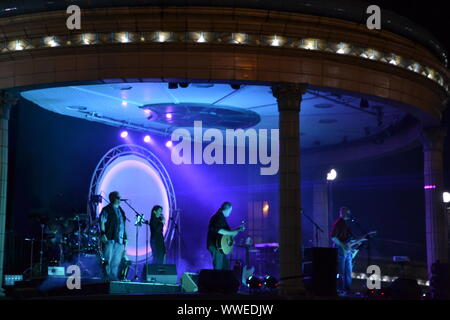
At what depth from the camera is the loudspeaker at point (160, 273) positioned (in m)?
20.2

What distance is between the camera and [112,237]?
19578mm

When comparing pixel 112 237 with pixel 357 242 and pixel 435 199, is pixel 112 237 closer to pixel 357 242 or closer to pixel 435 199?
pixel 357 242

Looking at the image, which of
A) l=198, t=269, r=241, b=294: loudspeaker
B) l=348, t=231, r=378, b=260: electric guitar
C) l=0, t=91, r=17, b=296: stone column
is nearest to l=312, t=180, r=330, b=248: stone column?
l=348, t=231, r=378, b=260: electric guitar

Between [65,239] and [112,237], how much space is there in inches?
124

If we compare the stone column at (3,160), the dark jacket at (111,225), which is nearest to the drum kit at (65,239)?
the dark jacket at (111,225)

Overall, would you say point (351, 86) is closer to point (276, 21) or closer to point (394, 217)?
point (276, 21)

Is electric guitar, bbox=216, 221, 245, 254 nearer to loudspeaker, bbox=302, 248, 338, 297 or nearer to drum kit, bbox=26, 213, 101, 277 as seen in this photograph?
loudspeaker, bbox=302, 248, 338, 297

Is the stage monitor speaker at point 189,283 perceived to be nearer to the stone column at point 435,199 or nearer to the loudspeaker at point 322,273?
the loudspeaker at point 322,273

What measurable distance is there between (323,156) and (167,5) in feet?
45.0

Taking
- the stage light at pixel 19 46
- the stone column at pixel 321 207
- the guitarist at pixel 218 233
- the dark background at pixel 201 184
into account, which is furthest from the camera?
the stone column at pixel 321 207

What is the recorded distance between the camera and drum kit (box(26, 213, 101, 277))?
69.1 feet

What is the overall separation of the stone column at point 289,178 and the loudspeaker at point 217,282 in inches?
55.1

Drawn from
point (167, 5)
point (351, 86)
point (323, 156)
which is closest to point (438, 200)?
point (351, 86)

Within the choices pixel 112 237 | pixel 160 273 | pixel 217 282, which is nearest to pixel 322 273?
pixel 217 282
